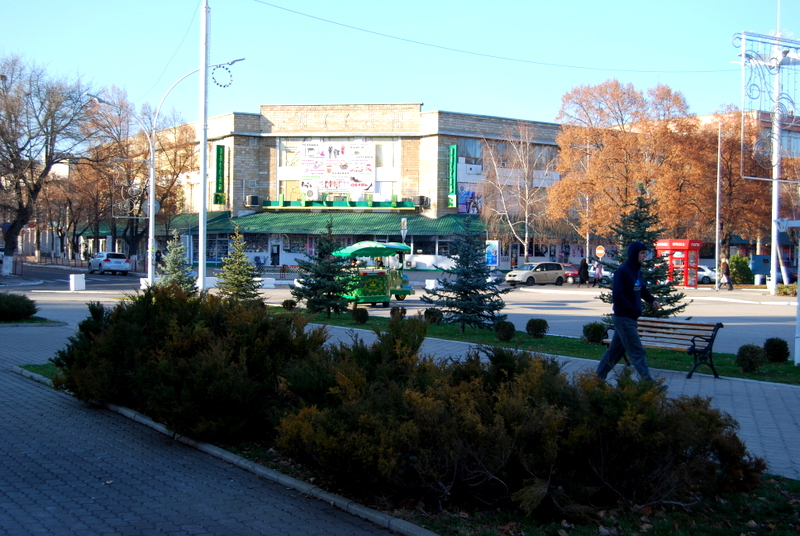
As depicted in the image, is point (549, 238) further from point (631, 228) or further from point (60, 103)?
point (631, 228)

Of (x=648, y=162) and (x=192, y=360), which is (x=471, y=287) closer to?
(x=192, y=360)

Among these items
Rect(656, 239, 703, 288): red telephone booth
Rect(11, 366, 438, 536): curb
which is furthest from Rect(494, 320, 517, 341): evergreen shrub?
Rect(656, 239, 703, 288): red telephone booth

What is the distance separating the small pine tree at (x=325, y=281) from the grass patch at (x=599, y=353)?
1.65 m

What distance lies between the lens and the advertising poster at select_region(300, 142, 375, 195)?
2281 inches

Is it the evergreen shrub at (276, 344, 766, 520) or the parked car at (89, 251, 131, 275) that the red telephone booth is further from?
the evergreen shrub at (276, 344, 766, 520)

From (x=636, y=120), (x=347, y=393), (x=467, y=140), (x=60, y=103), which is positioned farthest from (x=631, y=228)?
(x=467, y=140)

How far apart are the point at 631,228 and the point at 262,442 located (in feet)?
34.6

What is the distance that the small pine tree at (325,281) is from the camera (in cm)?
1962

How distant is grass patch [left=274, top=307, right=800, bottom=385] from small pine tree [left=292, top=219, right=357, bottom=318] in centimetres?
165

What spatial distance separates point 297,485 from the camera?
5.46 m

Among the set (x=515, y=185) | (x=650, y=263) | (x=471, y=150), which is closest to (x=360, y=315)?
(x=650, y=263)

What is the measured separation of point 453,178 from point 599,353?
146ft

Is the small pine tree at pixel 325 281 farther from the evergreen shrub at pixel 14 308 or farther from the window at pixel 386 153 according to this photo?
the window at pixel 386 153

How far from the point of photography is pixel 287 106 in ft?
192
